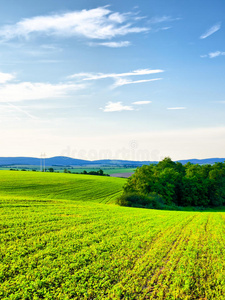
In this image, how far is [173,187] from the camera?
77.5 metres

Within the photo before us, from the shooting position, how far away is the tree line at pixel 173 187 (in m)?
61.6

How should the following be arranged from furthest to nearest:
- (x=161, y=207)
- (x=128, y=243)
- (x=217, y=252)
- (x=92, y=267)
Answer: (x=161, y=207), (x=128, y=243), (x=217, y=252), (x=92, y=267)

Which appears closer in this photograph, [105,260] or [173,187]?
[105,260]

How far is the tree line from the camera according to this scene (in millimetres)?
61562

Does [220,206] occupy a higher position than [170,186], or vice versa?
[170,186]

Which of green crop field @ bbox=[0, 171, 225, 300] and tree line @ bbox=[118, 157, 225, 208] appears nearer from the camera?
green crop field @ bbox=[0, 171, 225, 300]

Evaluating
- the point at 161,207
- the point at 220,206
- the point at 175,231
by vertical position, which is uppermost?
the point at 175,231

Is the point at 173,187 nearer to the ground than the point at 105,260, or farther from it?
nearer to the ground

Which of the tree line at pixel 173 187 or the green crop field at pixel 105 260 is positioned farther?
the tree line at pixel 173 187

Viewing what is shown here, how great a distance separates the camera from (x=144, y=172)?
70.9 meters

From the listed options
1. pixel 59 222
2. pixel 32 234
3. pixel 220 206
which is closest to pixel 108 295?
pixel 32 234

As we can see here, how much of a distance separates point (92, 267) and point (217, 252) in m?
9.86

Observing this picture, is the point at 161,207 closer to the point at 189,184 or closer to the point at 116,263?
the point at 189,184

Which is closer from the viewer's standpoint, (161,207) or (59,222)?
(59,222)
